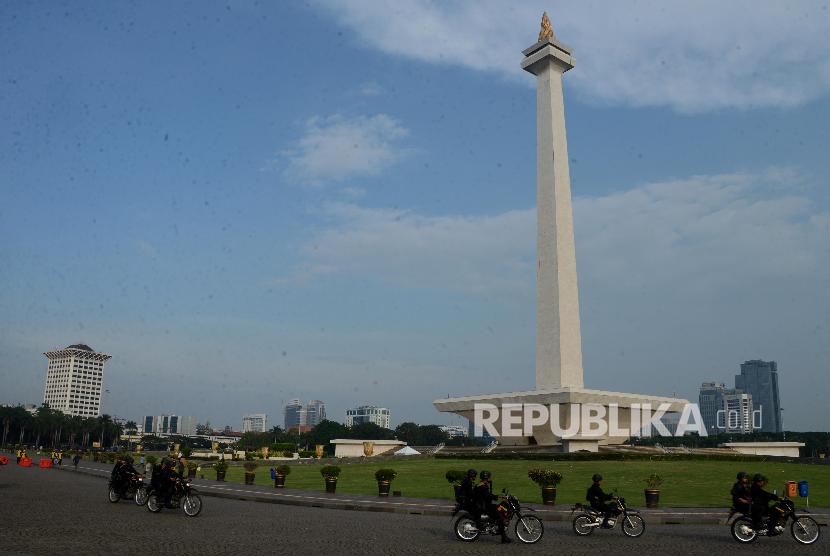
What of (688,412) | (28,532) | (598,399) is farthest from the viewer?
(688,412)

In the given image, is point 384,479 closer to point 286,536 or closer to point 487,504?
point 286,536

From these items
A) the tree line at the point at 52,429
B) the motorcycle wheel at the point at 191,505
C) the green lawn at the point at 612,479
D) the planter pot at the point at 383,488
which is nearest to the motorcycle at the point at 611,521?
the green lawn at the point at 612,479

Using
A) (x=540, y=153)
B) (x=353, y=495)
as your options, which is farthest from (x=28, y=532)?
(x=540, y=153)

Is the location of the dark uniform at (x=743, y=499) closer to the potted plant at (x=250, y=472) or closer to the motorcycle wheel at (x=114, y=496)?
the motorcycle wheel at (x=114, y=496)

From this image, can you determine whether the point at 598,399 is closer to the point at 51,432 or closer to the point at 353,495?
the point at 353,495

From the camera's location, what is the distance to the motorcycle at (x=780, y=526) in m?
14.7

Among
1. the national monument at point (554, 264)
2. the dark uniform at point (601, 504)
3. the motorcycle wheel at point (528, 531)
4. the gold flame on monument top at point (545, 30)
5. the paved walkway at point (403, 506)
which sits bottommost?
the paved walkway at point (403, 506)

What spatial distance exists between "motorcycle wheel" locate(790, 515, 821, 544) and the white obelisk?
4716 cm

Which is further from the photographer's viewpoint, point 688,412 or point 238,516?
point 688,412

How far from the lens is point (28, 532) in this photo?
48.7ft

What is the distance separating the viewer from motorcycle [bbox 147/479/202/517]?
19594mm

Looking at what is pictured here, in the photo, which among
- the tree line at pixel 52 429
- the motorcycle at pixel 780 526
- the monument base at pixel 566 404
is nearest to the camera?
the motorcycle at pixel 780 526

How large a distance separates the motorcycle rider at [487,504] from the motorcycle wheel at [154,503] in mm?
9372

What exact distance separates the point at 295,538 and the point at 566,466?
98.1ft
